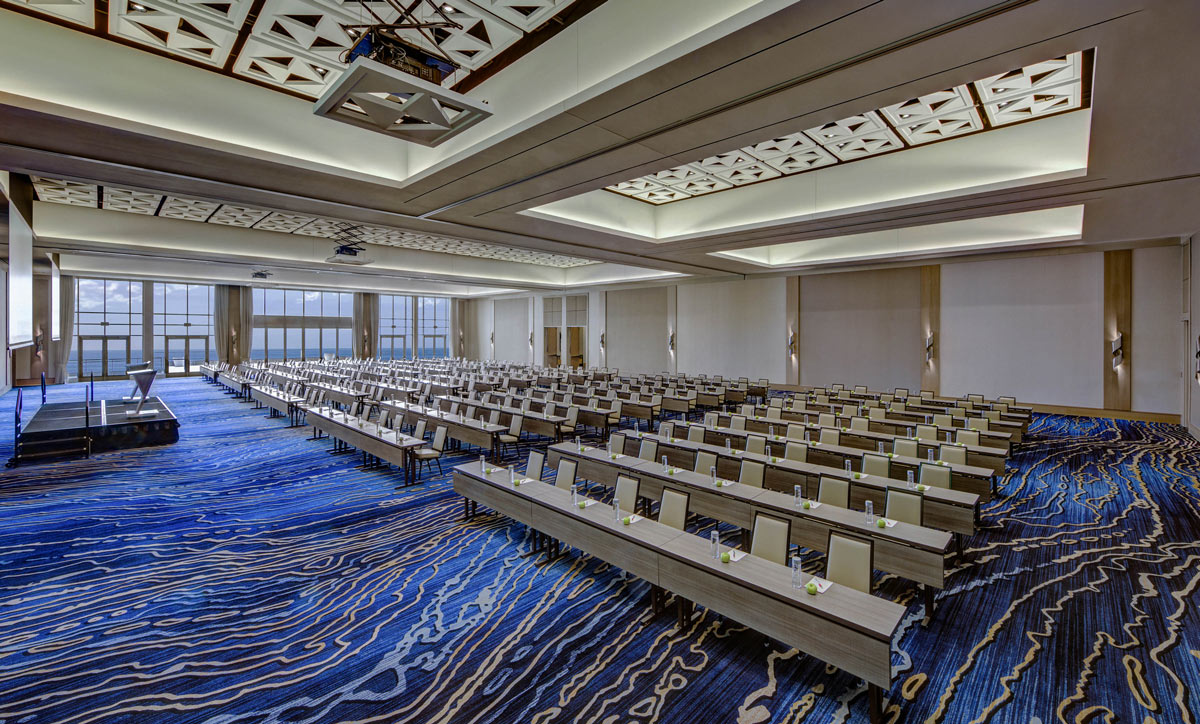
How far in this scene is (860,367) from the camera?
17.4m

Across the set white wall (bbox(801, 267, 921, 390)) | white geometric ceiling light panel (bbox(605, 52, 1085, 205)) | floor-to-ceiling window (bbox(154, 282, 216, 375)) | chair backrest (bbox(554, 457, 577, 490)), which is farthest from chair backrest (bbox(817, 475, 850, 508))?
floor-to-ceiling window (bbox(154, 282, 216, 375))

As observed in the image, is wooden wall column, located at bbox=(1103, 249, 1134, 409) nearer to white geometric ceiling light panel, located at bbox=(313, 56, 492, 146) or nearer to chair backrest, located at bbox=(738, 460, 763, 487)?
chair backrest, located at bbox=(738, 460, 763, 487)

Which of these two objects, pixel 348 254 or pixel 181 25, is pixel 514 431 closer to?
pixel 181 25

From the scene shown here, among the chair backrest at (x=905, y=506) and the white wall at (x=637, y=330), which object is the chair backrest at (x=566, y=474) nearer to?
the chair backrest at (x=905, y=506)

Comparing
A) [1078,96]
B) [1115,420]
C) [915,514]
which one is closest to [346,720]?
[915,514]

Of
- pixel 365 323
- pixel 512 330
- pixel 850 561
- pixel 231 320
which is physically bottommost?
pixel 850 561

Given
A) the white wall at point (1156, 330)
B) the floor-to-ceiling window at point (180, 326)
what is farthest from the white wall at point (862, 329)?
the floor-to-ceiling window at point (180, 326)

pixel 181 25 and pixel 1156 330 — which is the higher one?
pixel 181 25

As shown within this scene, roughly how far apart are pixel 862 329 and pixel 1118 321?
6.04 metres

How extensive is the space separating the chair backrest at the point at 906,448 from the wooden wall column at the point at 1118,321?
10.2 meters

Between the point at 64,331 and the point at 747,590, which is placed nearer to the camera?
the point at 747,590

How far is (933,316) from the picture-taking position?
1557 centimetres

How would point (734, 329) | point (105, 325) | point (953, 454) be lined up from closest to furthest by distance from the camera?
1. point (953, 454)
2. point (734, 329)
3. point (105, 325)

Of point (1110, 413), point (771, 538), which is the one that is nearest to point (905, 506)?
point (771, 538)
